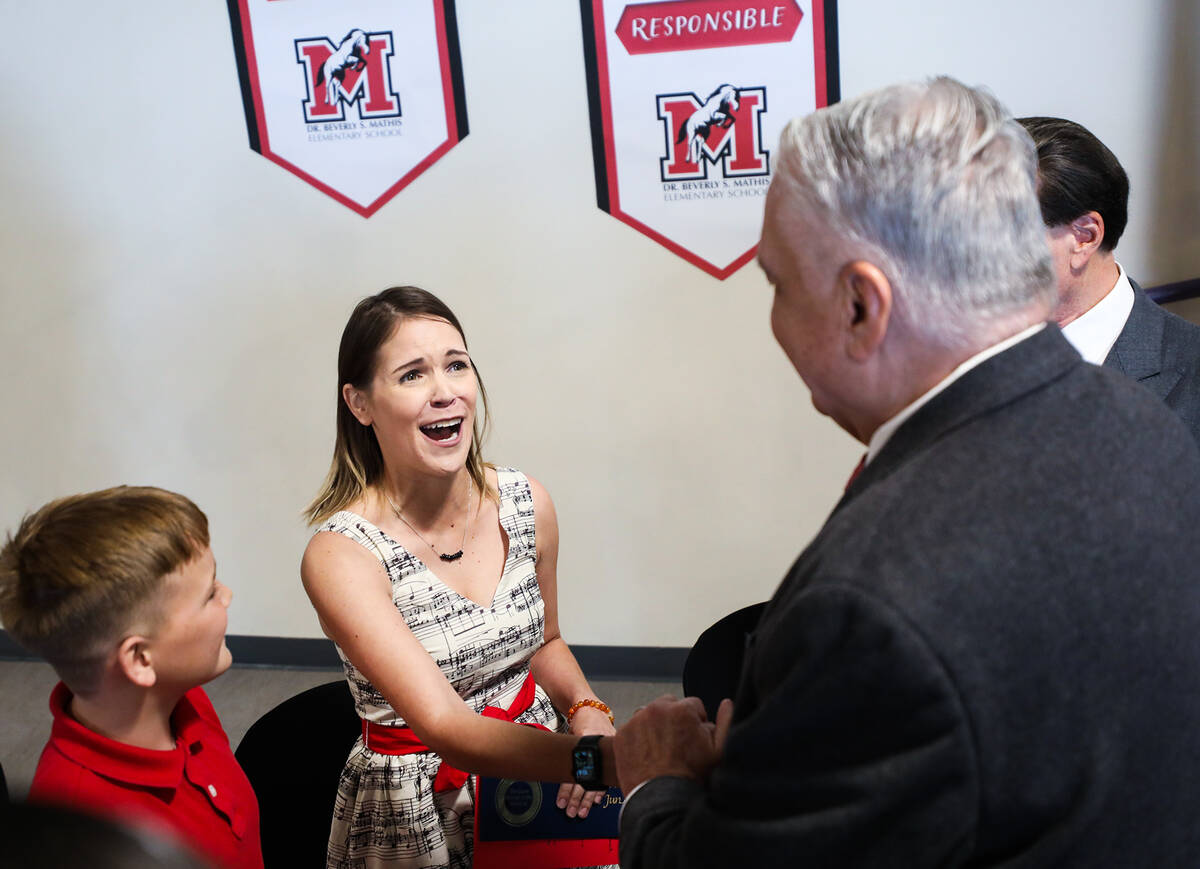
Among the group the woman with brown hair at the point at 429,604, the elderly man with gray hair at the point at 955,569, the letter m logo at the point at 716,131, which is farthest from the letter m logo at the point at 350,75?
the elderly man with gray hair at the point at 955,569

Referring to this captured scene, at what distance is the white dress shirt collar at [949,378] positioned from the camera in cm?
98

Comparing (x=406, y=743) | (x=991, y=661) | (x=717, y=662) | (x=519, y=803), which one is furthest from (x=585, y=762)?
(x=991, y=661)

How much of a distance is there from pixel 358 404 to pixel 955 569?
1.40 metres

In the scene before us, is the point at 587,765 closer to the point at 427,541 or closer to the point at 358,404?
the point at 427,541

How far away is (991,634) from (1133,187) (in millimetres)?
2562

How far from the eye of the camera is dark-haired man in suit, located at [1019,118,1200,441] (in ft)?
6.76

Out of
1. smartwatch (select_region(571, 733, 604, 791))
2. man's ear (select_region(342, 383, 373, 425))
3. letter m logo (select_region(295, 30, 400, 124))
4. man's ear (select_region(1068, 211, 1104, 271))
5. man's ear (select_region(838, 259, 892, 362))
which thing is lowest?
smartwatch (select_region(571, 733, 604, 791))

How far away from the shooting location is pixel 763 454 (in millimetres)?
3363

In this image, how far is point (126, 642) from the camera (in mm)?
1374

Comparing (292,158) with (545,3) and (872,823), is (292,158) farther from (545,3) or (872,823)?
(872,823)

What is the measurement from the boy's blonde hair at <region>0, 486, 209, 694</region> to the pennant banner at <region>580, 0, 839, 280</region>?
2.11 m

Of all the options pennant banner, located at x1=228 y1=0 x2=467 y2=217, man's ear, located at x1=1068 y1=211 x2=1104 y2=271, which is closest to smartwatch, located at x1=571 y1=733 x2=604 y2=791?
man's ear, located at x1=1068 y1=211 x2=1104 y2=271

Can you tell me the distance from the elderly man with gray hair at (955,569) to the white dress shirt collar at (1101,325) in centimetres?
116

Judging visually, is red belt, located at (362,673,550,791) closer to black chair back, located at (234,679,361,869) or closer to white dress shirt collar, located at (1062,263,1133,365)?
black chair back, located at (234,679,361,869)
